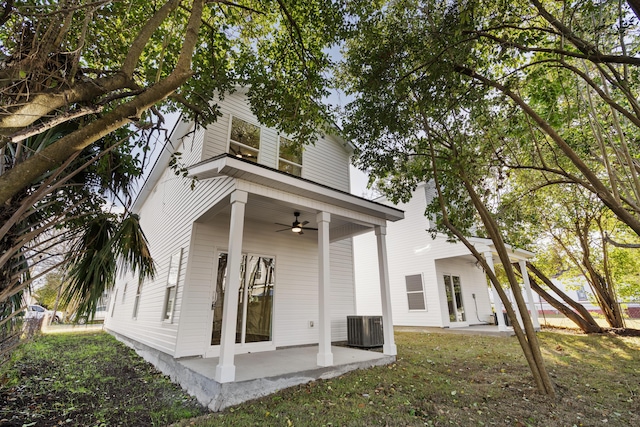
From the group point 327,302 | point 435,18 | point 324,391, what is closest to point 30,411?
point 324,391

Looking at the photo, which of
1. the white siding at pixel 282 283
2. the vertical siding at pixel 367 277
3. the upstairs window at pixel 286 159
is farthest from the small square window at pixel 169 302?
A: the vertical siding at pixel 367 277

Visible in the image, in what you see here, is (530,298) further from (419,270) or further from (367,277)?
(367,277)

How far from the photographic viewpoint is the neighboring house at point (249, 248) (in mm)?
5102

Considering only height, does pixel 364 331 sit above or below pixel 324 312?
below

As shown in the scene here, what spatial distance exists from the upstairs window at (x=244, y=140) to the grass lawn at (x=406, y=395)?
5181 millimetres

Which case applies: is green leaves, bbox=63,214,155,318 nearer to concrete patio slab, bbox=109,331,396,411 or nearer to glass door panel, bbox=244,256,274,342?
concrete patio slab, bbox=109,331,396,411

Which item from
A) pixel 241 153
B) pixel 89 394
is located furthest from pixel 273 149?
pixel 89 394

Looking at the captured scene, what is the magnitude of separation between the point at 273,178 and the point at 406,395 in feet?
12.9

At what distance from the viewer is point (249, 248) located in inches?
276

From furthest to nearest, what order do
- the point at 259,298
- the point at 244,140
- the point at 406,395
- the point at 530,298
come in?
the point at 530,298, the point at 244,140, the point at 259,298, the point at 406,395

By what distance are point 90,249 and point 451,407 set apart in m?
5.02

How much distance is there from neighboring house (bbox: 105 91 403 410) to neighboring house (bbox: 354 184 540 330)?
207 inches

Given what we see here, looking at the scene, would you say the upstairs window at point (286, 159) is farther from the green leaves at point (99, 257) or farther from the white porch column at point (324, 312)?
the green leaves at point (99, 257)

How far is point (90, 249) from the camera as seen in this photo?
368 centimetres
